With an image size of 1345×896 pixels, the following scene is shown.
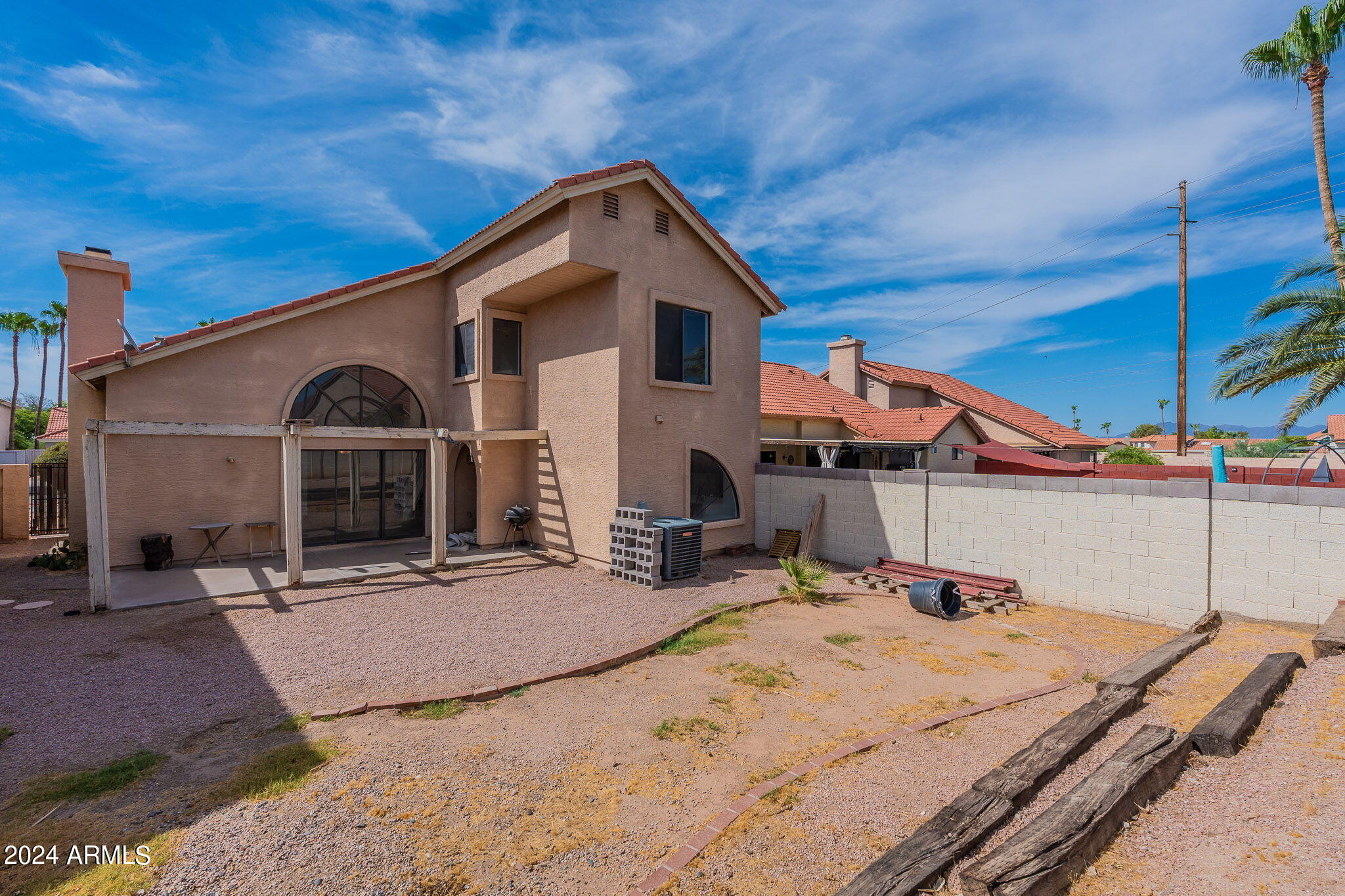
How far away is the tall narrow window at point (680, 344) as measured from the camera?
483 inches

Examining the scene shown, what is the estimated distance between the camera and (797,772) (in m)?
4.62

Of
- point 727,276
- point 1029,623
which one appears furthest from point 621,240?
point 1029,623

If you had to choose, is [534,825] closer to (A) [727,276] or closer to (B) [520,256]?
(B) [520,256]

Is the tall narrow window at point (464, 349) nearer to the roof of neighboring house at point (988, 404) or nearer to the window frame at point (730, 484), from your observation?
the window frame at point (730, 484)

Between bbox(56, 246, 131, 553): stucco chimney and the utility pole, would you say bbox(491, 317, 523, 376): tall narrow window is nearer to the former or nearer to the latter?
bbox(56, 246, 131, 553): stucco chimney

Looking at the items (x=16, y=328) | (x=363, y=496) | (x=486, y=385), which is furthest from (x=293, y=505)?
(x=16, y=328)

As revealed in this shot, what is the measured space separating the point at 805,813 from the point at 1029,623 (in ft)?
21.4

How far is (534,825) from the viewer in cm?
396

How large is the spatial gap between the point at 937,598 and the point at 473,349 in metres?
11.0

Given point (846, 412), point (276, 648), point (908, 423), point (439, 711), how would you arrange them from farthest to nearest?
point (846, 412) < point (908, 423) < point (276, 648) < point (439, 711)

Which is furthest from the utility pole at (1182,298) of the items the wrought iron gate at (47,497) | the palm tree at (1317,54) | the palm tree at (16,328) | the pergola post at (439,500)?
the palm tree at (16,328)

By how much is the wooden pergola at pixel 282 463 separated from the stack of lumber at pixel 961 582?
7.70m

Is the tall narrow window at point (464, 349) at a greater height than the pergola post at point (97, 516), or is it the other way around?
the tall narrow window at point (464, 349)

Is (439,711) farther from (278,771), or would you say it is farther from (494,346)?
(494,346)
